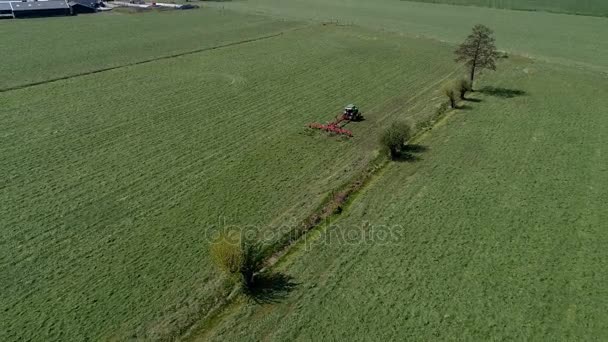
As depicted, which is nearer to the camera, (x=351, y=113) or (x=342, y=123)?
(x=342, y=123)

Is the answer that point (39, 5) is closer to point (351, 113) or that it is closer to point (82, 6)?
point (82, 6)

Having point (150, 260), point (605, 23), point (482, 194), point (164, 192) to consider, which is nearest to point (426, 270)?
point (482, 194)

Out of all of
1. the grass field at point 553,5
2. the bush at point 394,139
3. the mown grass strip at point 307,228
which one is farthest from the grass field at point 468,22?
the mown grass strip at point 307,228

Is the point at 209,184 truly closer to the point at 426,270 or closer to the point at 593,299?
the point at 426,270

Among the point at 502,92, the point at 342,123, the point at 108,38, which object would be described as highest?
the point at 108,38

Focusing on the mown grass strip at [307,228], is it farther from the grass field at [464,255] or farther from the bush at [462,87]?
the bush at [462,87]

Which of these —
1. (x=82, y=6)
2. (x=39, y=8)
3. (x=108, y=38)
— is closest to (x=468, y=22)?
(x=108, y=38)

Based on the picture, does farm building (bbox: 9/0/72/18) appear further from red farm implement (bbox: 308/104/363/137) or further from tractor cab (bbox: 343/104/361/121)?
tractor cab (bbox: 343/104/361/121)
